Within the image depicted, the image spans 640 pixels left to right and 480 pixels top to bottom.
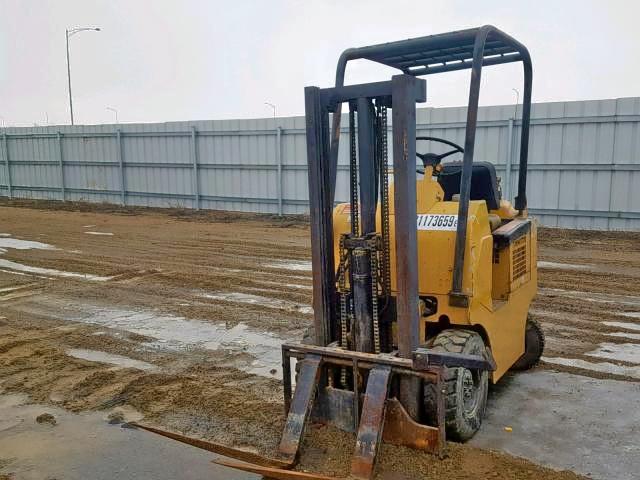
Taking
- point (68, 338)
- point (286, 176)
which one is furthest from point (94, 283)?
point (286, 176)

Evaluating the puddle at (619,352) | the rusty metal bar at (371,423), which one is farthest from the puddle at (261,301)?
the rusty metal bar at (371,423)

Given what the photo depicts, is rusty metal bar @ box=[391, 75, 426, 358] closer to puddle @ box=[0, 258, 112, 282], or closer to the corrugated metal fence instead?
puddle @ box=[0, 258, 112, 282]

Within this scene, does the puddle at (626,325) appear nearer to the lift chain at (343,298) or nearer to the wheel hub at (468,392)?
the wheel hub at (468,392)

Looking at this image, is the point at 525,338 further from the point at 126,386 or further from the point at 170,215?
the point at 170,215

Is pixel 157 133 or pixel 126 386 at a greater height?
pixel 157 133

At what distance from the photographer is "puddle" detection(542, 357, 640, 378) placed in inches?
208

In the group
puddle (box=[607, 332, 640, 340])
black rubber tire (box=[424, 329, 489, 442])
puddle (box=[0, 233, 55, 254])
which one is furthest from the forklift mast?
puddle (box=[0, 233, 55, 254])

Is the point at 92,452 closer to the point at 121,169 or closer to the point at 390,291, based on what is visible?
the point at 390,291

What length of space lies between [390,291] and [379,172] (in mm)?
769

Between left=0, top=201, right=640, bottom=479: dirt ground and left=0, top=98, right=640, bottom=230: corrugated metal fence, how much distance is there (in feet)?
3.30

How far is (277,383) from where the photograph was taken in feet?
16.8

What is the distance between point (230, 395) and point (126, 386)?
37.1 inches

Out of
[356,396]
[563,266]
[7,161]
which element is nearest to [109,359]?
[356,396]

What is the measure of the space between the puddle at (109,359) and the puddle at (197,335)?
0.42 m
